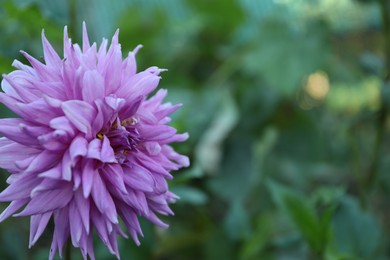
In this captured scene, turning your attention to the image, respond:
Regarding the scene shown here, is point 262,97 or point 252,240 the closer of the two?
point 252,240

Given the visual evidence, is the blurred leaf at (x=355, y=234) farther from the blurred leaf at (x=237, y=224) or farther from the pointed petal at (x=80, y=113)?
the pointed petal at (x=80, y=113)

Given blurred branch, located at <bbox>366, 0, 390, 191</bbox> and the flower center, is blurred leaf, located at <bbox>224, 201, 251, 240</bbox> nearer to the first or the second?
blurred branch, located at <bbox>366, 0, 390, 191</bbox>

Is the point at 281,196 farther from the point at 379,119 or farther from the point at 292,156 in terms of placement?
the point at 292,156

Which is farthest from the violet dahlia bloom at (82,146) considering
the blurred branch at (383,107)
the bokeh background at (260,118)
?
the blurred branch at (383,107)

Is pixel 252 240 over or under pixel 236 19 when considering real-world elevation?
under

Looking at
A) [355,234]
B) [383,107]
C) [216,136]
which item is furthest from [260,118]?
[355,234]

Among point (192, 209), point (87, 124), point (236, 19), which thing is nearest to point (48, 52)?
point (87, 124)
